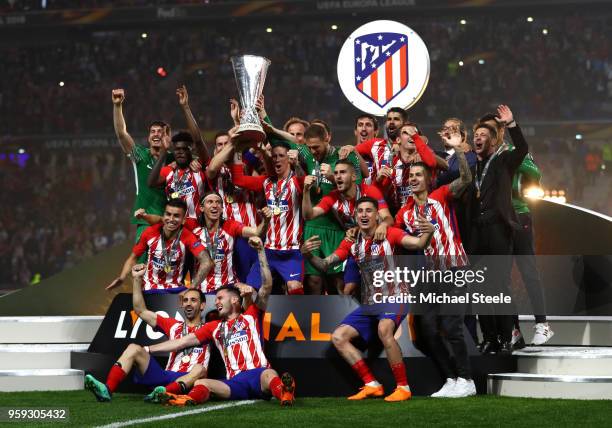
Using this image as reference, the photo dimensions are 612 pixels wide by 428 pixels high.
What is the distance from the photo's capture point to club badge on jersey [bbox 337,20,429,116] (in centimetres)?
857

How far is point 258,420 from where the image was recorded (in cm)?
581

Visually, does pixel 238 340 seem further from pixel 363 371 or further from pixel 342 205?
pixel 342 205

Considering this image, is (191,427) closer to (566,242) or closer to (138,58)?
(566,242)

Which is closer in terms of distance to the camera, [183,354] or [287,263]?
[183,354]

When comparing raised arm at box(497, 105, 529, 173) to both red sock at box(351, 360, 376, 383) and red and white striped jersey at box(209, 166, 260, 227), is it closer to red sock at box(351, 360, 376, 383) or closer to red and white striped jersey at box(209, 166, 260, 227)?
red sock at box(351, 360, 376, 383)

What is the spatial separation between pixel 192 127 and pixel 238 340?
177 cm

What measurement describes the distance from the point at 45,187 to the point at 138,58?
4.40m

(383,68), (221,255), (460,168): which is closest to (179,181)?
(221,255)

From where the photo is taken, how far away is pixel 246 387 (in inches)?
267

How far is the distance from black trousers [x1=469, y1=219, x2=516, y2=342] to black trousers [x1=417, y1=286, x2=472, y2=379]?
0.89 feet

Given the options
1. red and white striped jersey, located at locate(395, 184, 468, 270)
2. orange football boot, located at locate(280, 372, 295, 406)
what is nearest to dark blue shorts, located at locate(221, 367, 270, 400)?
orange football boot, located at locate(280, 372, 295, 406)

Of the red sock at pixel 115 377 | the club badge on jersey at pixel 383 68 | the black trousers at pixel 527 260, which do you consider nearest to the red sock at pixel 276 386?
the red sock at pixel 115 377

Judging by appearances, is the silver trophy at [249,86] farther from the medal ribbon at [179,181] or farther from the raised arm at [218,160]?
the medal ribbon at [179,181]

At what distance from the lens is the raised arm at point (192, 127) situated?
7801 mm
